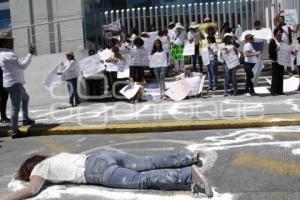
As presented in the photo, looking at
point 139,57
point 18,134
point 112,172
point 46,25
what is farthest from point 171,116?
point 46,25

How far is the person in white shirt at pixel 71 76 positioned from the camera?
14.5 meters

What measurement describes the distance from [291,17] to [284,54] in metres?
2.91

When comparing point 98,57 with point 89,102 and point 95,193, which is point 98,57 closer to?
point 89,102

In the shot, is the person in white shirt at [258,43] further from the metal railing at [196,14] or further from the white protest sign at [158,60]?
the white protest sign at [158,60]

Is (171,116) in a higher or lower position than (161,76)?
lower

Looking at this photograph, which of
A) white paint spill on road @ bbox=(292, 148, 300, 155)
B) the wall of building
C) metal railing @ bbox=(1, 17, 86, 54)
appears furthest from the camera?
the wall of building

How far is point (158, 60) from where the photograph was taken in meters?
14.9

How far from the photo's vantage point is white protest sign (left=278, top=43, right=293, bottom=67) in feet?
45.1

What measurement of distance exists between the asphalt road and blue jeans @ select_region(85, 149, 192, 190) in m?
0.10

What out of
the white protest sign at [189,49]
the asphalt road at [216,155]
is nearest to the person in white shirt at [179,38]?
the white protest sign at [189,49]

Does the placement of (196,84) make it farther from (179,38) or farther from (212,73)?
(179,38)

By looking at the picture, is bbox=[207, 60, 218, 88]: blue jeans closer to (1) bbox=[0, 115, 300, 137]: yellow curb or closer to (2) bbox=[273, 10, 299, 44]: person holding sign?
(2) bbox=[273, 10, 299, 44]: person holding sign

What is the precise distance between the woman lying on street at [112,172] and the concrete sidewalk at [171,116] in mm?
3464

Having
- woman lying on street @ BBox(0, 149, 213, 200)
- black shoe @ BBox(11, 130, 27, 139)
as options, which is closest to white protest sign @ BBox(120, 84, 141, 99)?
black shoe @ BBox(11, 130, 27, 139)
